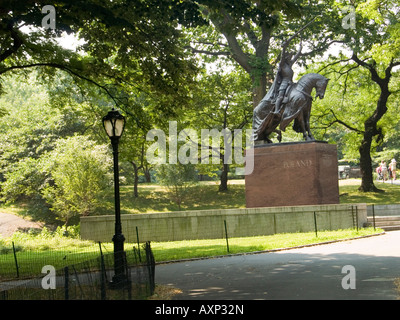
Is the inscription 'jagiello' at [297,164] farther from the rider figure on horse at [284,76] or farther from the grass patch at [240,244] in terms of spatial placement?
the grass patch at [240,244]

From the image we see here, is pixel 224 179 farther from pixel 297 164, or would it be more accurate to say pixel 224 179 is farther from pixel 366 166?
pixel 297 164

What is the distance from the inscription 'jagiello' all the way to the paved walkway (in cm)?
525

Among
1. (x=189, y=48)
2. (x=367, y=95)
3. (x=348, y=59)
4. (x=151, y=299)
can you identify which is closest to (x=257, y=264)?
(x=151, y=299)

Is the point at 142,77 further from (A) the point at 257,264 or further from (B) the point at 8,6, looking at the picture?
(A) the point at 257,264

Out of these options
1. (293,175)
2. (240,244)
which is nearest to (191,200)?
(293,175)

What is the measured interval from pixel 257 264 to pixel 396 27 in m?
17.5

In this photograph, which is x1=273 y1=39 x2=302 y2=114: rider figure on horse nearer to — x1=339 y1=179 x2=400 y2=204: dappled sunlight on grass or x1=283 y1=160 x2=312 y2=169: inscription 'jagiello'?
x1=283 y1=160 x2=312 y2=169: inscription 'jagiello'

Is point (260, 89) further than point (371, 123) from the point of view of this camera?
No

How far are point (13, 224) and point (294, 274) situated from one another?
93.9 ft

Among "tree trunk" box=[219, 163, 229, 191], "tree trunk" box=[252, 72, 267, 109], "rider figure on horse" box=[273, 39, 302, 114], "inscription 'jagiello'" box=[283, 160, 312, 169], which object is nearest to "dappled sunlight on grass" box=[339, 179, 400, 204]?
"tree trunk" box=[252, 72, 267, 109]

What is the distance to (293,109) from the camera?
23.5 m

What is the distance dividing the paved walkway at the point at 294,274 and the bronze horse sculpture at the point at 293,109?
24.4 feet

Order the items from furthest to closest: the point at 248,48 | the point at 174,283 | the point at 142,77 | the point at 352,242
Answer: the point at 248,48
the point at 142,77
the point at 352,242
the point at 174,283
